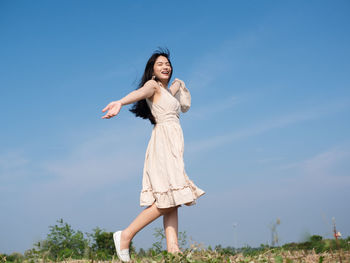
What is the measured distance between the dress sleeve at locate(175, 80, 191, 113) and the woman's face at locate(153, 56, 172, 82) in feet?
1.31

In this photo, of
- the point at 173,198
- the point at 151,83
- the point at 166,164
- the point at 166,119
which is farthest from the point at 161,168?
the point at 151,83

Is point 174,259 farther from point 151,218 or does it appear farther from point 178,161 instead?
point 178,161

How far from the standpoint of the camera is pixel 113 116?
374 cm

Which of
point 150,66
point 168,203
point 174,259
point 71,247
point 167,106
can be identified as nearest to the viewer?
point 174,259

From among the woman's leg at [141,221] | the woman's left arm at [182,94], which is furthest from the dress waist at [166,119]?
the woman's leg at [141,221]

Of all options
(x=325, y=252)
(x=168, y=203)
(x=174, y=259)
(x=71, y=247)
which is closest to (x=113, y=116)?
(x=168, y=203)

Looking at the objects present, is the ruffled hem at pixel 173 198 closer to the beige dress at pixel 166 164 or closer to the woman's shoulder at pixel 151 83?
the beige dress at pixel 166 164

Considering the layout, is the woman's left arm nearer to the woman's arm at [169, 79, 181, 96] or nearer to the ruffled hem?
the woman's arm at [169, 79, 181, 96]

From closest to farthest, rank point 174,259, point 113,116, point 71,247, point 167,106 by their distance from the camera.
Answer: point 174,259, point 113,116, point 167,106, point 71,247

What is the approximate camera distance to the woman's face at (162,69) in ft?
15.6

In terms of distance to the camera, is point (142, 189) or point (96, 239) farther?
point (96, 239)

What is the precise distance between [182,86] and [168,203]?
1.84 metres

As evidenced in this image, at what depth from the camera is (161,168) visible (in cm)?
423

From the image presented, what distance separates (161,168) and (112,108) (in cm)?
94
